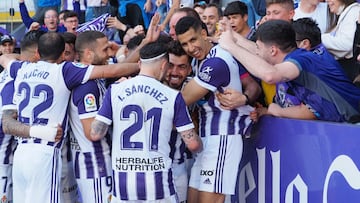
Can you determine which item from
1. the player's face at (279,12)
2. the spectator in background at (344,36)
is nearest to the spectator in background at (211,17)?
the player's face at (279,12)

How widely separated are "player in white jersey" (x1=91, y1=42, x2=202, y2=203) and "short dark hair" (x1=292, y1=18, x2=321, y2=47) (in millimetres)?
1207

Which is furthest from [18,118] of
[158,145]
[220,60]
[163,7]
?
[163,7]

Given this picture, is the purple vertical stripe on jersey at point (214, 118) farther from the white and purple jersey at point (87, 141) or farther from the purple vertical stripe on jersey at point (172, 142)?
the white and purple jersey at point (87, 141)

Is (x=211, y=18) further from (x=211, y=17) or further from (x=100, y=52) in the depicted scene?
(x=100, y=52)

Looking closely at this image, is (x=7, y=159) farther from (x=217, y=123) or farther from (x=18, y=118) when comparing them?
(x=217, y=123)

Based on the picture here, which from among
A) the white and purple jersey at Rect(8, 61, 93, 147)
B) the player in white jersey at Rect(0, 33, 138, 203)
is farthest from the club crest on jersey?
the white and purple jersey at Rect(8, 61, 93, 147)

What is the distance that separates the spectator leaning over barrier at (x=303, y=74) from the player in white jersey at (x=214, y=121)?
1.08 ft

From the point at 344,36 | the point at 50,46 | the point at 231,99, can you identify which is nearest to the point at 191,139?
the point at 231,99

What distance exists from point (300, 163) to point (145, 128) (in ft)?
4.04

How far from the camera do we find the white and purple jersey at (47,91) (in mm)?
5324

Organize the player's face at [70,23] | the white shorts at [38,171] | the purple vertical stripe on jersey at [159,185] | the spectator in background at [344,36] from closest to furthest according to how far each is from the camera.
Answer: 1. the purple vertical stripe on jersey at [159,185]
2. the white shorts at [38,171]
3. the spectator in background at [344,36]
4. the player's face at [70,23]

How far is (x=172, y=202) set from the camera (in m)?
4.89

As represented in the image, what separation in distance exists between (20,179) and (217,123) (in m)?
1.81

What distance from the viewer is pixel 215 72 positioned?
16.5 ft
